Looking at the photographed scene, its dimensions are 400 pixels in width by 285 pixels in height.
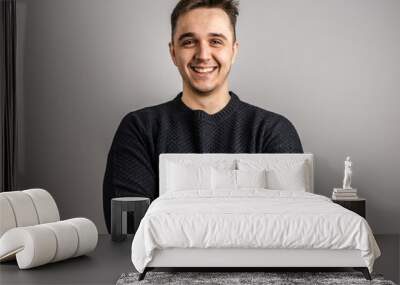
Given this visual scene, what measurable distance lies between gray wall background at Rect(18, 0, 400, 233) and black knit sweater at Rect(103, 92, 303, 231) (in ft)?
0.37

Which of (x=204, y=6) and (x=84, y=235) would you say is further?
(x=204, y=6)

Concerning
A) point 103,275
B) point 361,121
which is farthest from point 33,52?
point 361,121

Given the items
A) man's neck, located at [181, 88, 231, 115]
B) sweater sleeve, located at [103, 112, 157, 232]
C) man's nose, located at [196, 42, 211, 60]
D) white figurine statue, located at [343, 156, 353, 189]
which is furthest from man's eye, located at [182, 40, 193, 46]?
white figurine statue, located at [343, 156, 353, 189]

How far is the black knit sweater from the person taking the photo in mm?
6809

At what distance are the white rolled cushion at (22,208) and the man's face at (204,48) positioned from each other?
2113 millimetres

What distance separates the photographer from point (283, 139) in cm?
693

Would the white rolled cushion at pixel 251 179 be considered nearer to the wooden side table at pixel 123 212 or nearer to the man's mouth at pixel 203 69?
the wooden side table at pixel 123 212

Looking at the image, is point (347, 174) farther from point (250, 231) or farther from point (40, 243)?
point (40, 243)

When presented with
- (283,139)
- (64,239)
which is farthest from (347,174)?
(64,239)

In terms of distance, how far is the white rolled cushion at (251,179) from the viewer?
249 inches

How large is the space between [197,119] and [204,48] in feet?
2.29

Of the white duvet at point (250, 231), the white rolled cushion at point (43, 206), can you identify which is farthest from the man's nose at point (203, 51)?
the white duvet at point (250, 231)

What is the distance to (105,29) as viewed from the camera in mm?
6984

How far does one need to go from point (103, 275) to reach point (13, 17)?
10.4ft
